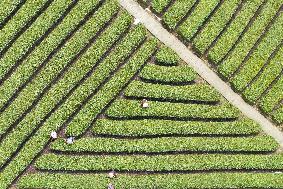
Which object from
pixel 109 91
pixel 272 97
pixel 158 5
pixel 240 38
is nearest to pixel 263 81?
pixel 272 97

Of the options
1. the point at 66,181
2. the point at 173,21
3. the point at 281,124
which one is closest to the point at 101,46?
the point at 173,21

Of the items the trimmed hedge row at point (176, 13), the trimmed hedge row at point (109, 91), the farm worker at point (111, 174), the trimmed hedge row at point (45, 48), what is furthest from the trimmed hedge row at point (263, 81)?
the trimmed hedge row at point (45, 48)

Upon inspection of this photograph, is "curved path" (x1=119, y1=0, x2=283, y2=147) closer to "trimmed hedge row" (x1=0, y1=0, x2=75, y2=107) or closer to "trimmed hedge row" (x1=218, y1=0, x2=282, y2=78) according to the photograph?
"trimmed hedge row" (x1=218, y1=0, x2=282, y2=78)

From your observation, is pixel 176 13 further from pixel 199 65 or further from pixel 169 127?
pixel 169 127

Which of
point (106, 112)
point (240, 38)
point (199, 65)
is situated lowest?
point (106, 112)

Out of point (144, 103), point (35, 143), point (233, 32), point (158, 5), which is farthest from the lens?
point (233, 32)

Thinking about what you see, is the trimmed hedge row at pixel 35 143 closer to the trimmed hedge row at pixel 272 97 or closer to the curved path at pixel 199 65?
the curved path at pixel 199 65

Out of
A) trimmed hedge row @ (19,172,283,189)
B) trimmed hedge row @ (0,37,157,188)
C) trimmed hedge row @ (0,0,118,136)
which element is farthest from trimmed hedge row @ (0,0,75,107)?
trimmed hedge row @ (19,172,283,189)
